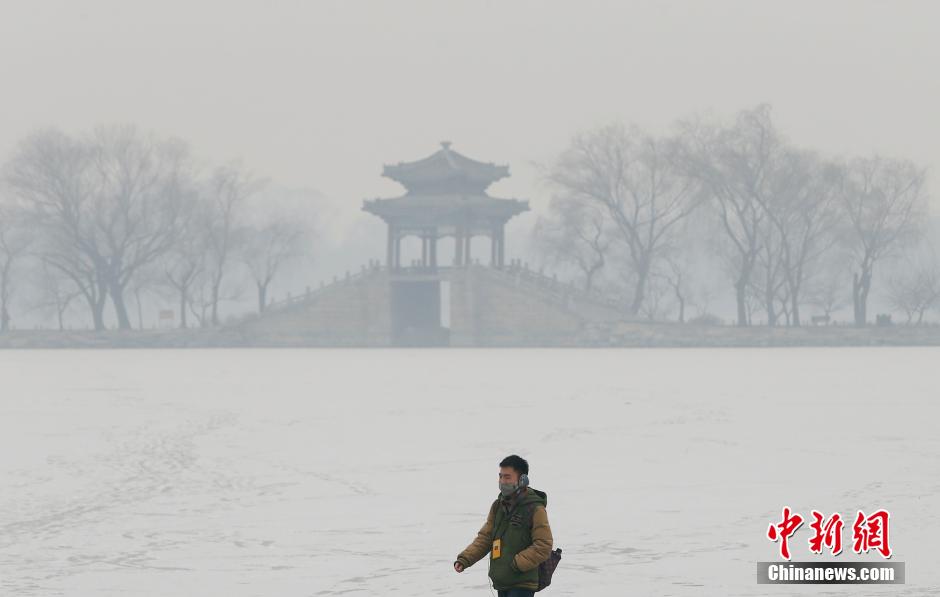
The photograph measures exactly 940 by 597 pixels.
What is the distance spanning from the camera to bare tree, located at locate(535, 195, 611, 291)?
249 ft

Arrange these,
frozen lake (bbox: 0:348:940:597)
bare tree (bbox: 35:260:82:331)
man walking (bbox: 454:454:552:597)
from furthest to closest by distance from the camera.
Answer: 1. bare tree (bbox: 35:260:82:331)
2. frozen lake (bbox: 0:348:940:597)
3. man walking (bbox: 454:454:552:597)

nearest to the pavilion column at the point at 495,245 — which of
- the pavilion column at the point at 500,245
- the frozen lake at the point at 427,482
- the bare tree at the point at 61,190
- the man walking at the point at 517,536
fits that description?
the pavilion column at the point at 500,245

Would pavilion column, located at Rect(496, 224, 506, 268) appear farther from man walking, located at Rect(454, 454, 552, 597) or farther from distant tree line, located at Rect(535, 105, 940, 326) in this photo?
man walking, located at Rect(454, 454, 552, 597)

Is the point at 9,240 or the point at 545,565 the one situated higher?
the point at 9,240

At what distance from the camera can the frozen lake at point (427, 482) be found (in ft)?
37.8

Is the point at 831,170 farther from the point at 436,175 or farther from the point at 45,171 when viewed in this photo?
the point at 45,171

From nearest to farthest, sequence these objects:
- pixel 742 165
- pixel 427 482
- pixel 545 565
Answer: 1. pixel 545 565
2. pixel 427 482
3. pixel 742 165

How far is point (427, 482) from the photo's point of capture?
651 inches

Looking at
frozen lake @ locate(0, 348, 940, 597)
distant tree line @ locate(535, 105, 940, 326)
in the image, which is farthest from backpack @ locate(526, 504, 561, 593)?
distant tree line @ locate(535, 105, 940, 326)

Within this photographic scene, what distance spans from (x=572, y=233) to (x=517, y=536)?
6875 cm

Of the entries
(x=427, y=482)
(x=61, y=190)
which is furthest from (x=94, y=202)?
(x=427, y=482)

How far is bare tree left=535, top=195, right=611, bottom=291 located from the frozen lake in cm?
4204

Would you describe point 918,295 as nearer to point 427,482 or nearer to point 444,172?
point 444,172

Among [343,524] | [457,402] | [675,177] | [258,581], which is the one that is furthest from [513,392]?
[675,177]
